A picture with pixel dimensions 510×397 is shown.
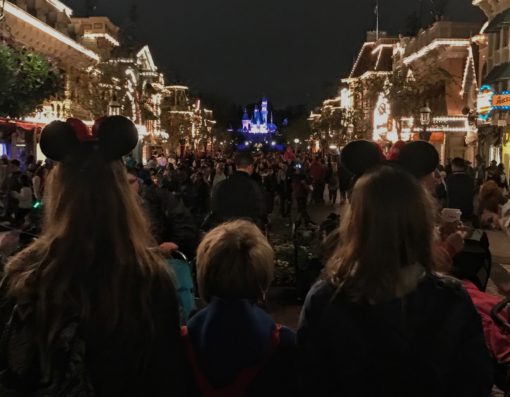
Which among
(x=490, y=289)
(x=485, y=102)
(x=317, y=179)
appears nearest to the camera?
(x=490, y=289)

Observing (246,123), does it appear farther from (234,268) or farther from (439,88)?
(234,268)

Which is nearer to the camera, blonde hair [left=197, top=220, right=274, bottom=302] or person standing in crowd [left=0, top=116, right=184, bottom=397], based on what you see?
person standing in crowd [left=0, top=116, right=184, bottom=397]

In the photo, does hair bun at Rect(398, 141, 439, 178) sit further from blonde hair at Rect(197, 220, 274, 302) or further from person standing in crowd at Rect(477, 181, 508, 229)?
person standing in crowd at Rect(477, 181, 508, 229)

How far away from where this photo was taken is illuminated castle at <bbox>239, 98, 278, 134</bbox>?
7441 inches

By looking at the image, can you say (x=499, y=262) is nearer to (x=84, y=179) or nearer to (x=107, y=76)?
(x=84, y=179)

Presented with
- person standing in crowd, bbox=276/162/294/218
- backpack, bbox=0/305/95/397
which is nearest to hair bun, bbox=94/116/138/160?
backpack, bbox=0/305/95/397

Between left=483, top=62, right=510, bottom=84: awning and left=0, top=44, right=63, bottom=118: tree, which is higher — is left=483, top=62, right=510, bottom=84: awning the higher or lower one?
the higher one

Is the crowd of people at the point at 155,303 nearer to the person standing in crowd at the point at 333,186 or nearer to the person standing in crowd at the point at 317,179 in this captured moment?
the person standing in crowd at the point at 317,179

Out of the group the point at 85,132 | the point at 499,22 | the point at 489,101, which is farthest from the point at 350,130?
the point at 85,132

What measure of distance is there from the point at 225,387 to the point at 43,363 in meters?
0.94

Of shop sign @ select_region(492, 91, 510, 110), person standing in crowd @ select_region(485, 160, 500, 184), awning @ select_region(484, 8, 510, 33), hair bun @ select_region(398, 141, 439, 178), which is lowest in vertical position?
person standing in crowd @ select_region(485, 160, 500, 184)

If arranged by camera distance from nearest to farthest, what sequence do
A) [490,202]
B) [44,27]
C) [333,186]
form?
[490,202], [333,186], [44,27]

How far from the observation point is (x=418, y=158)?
2971 mm

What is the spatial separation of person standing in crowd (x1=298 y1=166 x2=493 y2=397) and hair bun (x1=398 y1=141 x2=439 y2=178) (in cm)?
→ 65
